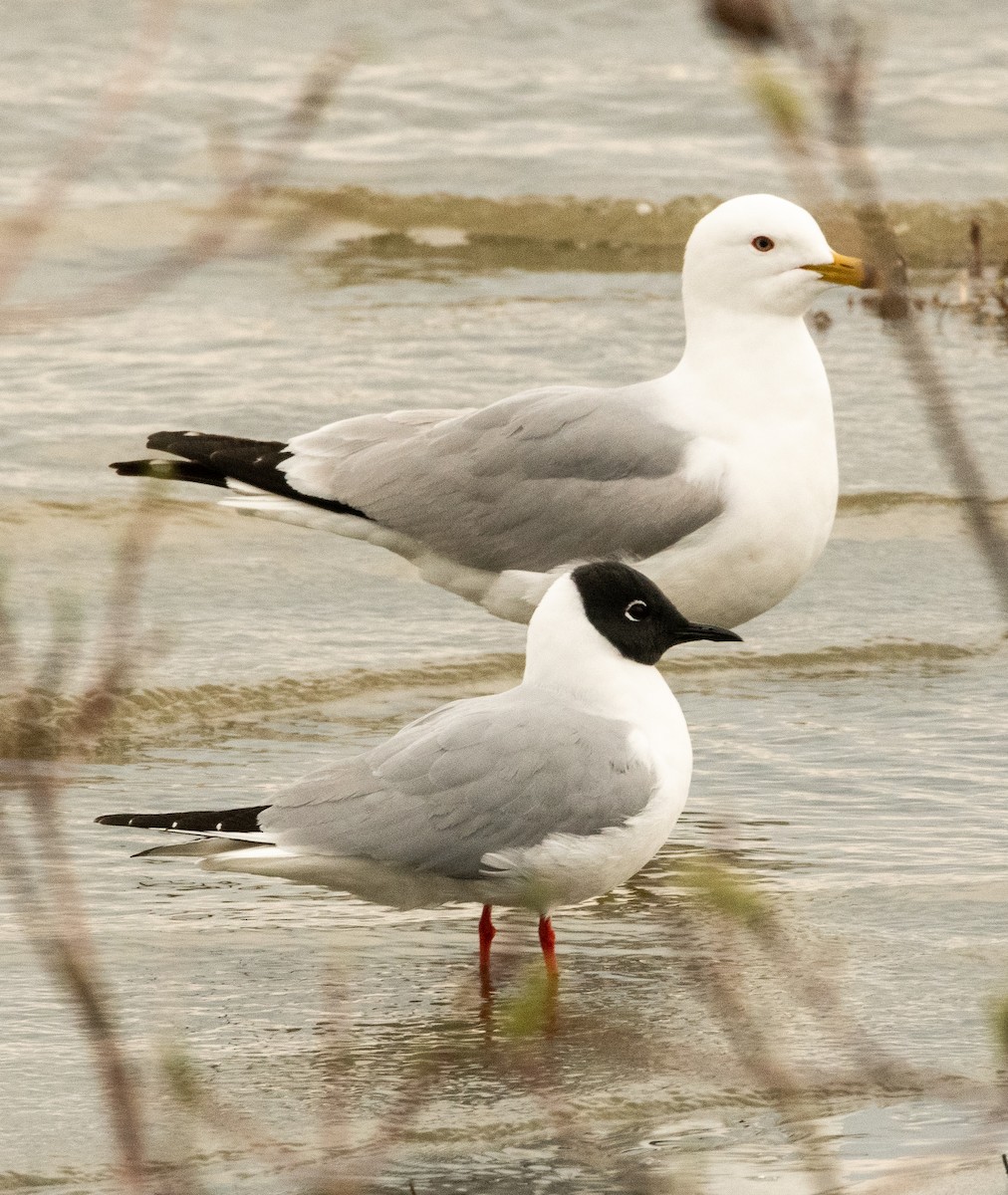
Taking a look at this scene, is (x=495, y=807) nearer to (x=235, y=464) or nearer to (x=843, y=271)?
(x=843, y=271)

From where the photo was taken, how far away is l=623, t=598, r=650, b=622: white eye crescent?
4.40m

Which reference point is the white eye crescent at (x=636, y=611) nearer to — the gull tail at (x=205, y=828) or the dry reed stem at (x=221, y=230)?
the gull tail at (x=205, y=828)

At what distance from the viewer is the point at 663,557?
18.4ft

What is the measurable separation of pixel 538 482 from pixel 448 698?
1003mm

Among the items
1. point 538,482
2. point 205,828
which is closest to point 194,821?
point 205,828

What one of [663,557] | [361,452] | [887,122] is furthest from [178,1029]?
[887,122]

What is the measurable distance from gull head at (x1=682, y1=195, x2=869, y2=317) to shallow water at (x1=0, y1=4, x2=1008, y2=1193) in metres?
1.20

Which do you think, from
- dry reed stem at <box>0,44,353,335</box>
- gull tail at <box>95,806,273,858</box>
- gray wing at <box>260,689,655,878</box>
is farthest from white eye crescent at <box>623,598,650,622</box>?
dry reed stem at <box>0,44,353,335</box>

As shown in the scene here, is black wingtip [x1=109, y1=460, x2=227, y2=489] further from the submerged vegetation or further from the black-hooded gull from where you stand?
the submerged vegetation

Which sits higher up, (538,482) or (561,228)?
(538,482)

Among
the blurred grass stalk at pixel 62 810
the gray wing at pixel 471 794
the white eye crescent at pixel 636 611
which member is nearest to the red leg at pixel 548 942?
the gray wing at pixel 471 794

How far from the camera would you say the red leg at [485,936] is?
14.2 ft

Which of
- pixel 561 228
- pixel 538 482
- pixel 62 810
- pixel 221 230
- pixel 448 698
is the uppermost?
pixel 221 230

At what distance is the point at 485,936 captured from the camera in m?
4.33
